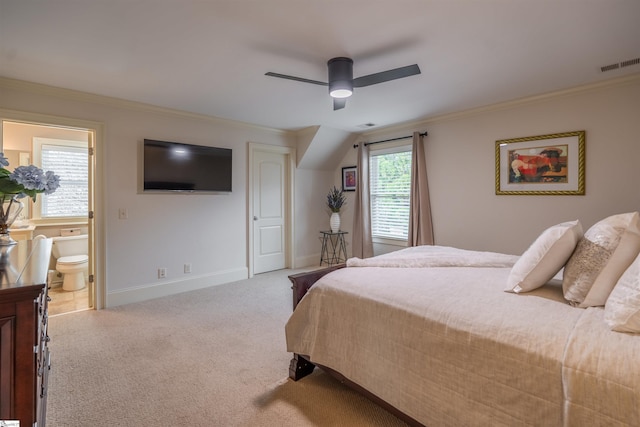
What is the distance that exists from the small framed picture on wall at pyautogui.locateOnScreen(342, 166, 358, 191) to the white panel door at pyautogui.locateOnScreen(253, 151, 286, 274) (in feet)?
3.74

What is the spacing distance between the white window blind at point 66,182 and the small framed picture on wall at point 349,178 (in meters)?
4.12

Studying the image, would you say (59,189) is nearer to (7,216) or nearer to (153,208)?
(153,208)

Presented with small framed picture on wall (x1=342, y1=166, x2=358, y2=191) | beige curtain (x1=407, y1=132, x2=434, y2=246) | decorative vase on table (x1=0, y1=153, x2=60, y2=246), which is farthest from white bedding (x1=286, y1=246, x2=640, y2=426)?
small framed picture on wall (x1=342, y1=166, x2=358, y2=191)

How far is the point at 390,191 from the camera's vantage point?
5.12 metres

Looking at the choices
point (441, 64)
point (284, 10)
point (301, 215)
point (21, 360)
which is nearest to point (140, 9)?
point (284, 10)

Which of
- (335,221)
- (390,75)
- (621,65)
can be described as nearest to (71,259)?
(335,221)

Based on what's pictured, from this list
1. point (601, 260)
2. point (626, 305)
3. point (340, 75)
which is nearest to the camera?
point (626, 305)

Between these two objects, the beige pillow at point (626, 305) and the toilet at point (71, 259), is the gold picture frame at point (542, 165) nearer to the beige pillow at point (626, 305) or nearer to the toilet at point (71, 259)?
the beige pillow at point (626, 305)

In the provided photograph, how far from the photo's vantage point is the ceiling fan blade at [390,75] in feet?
7.33

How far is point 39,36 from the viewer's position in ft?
7.14

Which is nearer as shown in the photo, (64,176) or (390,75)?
(390,75)

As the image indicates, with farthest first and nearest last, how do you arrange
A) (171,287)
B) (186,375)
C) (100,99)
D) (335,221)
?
(335,221), (171,287), (100,99), (186,375)

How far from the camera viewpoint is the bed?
1.05m

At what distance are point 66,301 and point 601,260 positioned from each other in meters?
5.17
